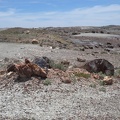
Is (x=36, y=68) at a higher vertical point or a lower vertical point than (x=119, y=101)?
higher

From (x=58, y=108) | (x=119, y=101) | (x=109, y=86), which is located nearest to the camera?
(x=58, y=108)

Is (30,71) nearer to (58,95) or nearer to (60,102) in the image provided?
(58,95)

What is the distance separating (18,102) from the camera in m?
10.1

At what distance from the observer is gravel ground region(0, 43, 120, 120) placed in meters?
9.20

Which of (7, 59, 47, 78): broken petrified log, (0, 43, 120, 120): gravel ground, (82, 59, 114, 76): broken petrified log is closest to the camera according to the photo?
(0, 43, 120, 120): gravel ground

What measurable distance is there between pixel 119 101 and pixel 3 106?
3.29 meters

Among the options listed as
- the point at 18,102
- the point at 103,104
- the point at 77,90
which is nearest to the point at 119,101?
the point at 103,104

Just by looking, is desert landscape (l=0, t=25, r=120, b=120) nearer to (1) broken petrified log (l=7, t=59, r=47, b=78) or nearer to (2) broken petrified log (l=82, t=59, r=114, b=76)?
(1) broken petrified log (l=7, t=59, r=47, b=78)

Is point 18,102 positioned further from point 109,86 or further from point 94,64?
point 94,64

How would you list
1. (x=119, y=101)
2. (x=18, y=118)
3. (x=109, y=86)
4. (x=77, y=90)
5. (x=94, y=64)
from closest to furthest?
(x=18, y=118), (x=119, y=101), (x=77, y=90), (x=109, y=86), (x=94, y=64)

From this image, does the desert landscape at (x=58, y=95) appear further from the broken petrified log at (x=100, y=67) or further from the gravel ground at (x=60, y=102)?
the broken petrified log at (x=100, y=67)

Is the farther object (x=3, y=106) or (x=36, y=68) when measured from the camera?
(x=36, y=68)

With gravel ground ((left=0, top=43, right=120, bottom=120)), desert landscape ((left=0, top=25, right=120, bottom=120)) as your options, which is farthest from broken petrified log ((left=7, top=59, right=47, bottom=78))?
gravel ground ((left=0, top=43, right=120, bottom=120))

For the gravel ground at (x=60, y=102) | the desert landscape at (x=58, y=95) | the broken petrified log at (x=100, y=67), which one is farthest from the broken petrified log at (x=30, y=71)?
the broken petrified log at (x=100, y=67)
